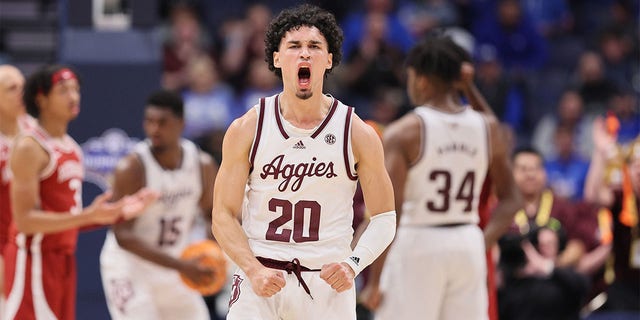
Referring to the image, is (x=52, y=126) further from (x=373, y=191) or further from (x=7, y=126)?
(x=373, y=191)

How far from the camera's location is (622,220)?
34.1ft

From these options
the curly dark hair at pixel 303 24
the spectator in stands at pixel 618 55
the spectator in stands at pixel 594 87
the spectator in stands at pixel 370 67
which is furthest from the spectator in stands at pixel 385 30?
the curly dark hair at pixel 303 24

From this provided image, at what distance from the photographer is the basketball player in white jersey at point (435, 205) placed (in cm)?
758

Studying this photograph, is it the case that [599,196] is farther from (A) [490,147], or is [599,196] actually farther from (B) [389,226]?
(B) [389,226]

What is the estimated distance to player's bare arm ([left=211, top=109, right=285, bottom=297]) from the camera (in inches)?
227

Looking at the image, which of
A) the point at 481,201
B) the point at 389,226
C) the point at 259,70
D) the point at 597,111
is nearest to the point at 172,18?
the point at 259,70

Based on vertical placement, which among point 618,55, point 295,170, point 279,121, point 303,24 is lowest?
point 295,170

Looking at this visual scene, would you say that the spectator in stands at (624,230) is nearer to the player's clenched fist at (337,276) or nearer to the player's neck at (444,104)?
the player's neck at (444,104)

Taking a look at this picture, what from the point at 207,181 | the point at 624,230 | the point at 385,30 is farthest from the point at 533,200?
the point at 385,30

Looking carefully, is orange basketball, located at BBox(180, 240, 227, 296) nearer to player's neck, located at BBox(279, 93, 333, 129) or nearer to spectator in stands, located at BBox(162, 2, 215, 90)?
player's neck, located at BBox(279, 93, 333, 129)

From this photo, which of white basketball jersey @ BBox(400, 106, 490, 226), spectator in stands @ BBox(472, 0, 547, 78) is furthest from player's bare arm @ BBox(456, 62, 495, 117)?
spectator in stands @ BBox(472, 0, 547, 78)

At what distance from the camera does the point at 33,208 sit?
24.6ft

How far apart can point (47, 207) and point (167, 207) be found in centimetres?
97

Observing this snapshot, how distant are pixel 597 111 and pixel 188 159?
7.19m
